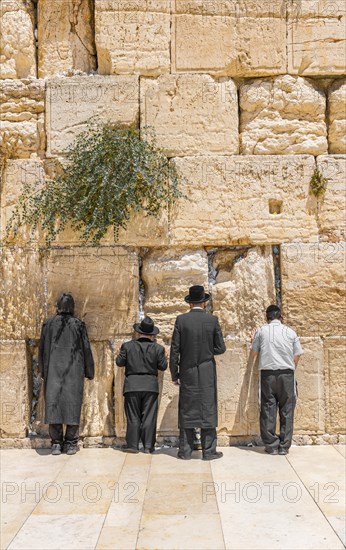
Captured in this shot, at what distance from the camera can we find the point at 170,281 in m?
6.78

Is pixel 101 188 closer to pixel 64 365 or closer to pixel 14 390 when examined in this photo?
pixel 64 365

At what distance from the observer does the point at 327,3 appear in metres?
6.89

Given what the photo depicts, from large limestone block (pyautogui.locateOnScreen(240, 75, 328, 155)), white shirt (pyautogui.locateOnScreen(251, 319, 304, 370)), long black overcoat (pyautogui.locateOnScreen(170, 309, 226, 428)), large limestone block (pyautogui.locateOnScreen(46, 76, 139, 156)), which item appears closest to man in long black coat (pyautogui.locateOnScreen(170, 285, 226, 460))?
long black overcoat (pyautogui.locateOnScreen(170, 309, 226, 428))

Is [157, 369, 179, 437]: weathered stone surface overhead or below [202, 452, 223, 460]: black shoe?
overhead

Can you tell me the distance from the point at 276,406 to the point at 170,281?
66.1 inches

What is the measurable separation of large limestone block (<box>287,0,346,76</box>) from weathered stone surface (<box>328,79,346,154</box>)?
0.18 m

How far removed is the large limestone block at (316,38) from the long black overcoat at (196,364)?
301 centimetres

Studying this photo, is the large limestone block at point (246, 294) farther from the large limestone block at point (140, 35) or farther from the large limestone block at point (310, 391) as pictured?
the large limestone block at point (140, 35)

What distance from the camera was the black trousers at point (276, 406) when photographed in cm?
620

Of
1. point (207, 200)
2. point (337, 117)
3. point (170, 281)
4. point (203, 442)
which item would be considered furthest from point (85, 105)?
point (203, 442)

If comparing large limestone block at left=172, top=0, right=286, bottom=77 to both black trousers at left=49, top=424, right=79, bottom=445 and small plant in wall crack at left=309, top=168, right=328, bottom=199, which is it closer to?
small plant in wall crack at left=309, top=168, right=328, bottom=199

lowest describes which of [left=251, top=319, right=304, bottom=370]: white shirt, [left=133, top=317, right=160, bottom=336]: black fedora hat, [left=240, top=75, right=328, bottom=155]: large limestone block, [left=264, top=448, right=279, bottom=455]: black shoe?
[left=264, top=448, right=279, bottom=455]: black shoe

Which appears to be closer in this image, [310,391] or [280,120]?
[310,391]

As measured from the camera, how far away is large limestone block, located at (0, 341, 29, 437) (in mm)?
6598
